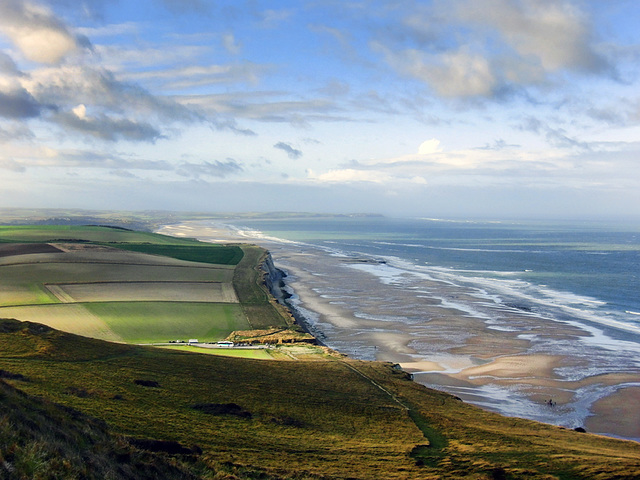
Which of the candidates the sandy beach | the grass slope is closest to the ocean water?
the sandy beach

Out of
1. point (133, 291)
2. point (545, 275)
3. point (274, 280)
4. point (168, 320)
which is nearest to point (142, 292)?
point (133, 291)

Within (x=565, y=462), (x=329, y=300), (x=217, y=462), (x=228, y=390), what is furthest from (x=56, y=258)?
(x=565, y=462)

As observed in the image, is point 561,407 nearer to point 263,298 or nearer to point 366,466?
point 366,466

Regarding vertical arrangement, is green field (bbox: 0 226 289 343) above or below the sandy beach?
above

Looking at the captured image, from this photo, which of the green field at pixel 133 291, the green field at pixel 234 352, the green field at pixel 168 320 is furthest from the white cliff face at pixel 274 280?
the green field at pixel 234 352

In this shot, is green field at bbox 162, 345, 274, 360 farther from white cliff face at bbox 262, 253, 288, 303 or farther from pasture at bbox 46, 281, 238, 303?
white cliff face at bbox 262, 253, 288, 303

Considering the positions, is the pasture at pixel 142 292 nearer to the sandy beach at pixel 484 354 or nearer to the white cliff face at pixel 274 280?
the white cliff face at pixel 274 280

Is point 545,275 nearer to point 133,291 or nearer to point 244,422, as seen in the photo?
point 133,291
